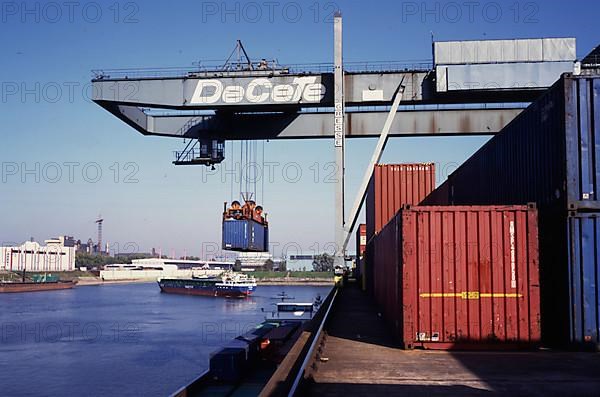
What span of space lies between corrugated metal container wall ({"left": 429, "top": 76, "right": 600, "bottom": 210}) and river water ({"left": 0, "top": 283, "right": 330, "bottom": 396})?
732 inches

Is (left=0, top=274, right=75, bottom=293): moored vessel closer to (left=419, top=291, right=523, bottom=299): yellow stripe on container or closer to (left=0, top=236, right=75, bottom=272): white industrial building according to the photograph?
(left=0, top=236, right=75, bottom=272): white industrial building

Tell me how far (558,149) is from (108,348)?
1276 inches

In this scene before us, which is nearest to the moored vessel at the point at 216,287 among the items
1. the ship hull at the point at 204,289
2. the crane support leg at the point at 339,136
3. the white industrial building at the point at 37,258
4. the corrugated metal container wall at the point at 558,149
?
the ship hull at the point at 204,289

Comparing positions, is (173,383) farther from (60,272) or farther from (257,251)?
(60,272)

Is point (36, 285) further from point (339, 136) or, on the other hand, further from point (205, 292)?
point (339, 136)

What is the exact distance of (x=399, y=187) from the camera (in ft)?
80.1

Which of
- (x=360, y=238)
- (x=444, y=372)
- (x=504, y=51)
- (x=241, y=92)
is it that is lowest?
(x=444, y=372)

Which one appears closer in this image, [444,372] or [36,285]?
[444,372]

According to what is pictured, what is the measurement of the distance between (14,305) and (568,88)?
76992 mm

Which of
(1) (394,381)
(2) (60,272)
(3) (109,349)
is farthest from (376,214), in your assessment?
(2) (60,272)

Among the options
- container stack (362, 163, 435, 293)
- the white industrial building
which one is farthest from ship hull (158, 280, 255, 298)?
container stack (362, 163, 435, 293)

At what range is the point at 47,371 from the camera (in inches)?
1142

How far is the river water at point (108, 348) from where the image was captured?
26203 millimetres

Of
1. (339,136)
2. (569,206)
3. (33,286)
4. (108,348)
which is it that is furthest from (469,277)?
(33,286)
